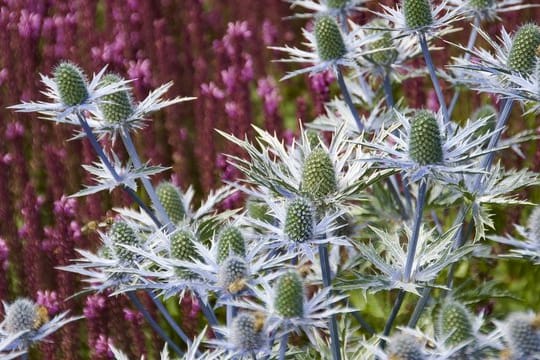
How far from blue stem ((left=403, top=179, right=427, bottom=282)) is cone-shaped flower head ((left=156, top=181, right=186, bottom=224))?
2.70 ft

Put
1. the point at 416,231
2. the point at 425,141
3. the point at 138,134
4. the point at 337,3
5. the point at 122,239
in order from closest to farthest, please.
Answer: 1. the point at 425,141
2. the point at 416,231
3. the point at 122,239
4. the point at 337,3
5. the point at 138,134

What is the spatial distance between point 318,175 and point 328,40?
676mm

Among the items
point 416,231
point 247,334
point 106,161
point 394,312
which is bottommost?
point 394,312

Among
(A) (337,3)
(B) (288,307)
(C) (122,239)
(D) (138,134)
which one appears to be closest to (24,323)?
(C) (122,239)

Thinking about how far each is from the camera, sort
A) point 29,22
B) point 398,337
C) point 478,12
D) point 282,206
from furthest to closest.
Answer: point 29,22
point 478,12
point 282,206
point 398,337

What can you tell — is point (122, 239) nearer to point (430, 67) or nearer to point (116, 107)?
point (116, 107)

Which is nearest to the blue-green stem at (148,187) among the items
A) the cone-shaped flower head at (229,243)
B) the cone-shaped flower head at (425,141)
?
the cone-shaped flower head at (229,243)

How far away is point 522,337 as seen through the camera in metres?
1.86

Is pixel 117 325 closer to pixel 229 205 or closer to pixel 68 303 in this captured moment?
pixel 68 303

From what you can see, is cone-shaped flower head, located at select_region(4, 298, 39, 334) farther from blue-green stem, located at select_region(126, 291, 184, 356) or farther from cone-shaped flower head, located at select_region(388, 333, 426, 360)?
cone-shaped flower head, located at select_region(388, 333, 426, 360)

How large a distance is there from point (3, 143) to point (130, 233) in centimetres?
149

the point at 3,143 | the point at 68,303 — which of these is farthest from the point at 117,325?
the point at 3,143

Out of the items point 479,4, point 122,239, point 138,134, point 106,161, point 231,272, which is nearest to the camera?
point 231,272

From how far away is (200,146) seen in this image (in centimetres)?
401
